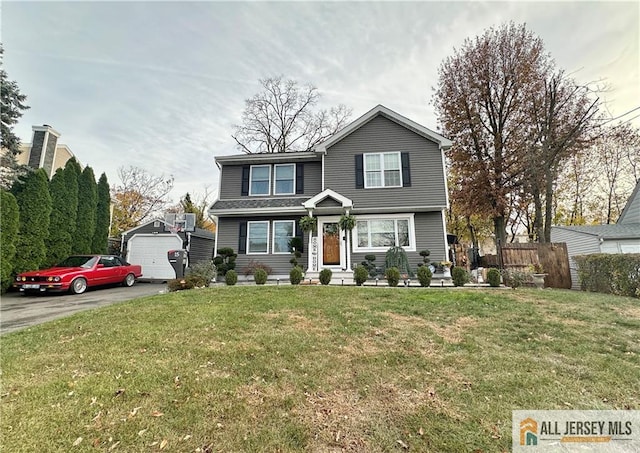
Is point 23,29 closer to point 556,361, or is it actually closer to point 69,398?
point 69,398

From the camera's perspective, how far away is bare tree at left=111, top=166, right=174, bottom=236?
80.9 ft

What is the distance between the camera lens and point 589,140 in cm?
1584

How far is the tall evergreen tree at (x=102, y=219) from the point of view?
14.6 metres

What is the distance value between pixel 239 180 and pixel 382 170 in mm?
7203

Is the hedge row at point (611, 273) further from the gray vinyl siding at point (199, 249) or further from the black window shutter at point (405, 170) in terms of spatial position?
the gray vinyl siding at point (199, 249)

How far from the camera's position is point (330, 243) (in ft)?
42.0

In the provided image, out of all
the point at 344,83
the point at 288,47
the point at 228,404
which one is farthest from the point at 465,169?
the point at 228,404

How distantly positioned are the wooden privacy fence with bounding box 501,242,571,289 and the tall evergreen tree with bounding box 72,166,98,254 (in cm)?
1979

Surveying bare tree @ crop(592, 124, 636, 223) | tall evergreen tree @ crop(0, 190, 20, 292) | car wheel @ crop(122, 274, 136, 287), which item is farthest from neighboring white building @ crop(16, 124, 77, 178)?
bare tree @ crop(592, 124, 636, 223)

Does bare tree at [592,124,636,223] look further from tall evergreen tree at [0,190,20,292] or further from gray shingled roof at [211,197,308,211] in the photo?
tall evergreen tree at [0,190,20,292]

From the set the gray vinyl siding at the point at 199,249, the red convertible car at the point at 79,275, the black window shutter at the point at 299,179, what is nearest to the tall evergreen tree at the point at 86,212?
the red convertible car at the point at 79,275

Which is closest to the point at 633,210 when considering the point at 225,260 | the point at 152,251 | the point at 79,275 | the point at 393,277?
the point at 393,277

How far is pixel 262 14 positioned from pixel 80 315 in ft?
33.1

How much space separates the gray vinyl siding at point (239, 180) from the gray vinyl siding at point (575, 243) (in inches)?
478
